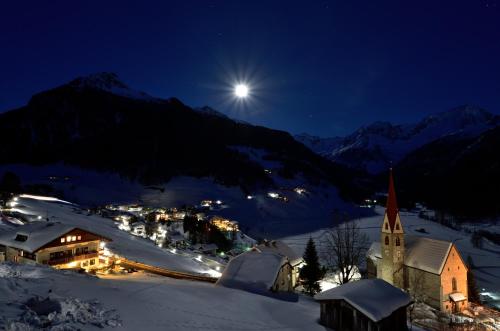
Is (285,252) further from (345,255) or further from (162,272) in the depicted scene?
(162,272)

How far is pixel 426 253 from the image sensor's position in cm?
4159

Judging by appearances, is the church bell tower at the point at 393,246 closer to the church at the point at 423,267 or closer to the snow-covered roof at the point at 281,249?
the church at the point at 423,267

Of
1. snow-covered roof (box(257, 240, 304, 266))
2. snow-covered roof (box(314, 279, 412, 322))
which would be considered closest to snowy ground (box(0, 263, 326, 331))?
snow-covered roof (box(314, 279, 412, 322))

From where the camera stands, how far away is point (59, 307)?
1695 centimetres

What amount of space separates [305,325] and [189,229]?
66.4 m

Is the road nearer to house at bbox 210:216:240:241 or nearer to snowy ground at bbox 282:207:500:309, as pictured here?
snowy ground at bbox 282:207:500:309

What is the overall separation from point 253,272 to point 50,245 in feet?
71.8

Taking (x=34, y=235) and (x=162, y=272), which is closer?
(x=34, y=235)

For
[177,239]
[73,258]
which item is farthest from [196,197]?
[73,258]

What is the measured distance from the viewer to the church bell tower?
43.4 m

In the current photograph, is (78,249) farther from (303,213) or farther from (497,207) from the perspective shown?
(497,207)

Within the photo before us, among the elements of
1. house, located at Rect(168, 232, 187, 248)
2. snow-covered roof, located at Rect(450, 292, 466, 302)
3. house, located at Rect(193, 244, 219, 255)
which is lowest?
snow-covered roof, located at Rect(450, 292, 466, 302)

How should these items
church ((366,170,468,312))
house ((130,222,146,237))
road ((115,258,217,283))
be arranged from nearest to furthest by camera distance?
road ((115,258,217,283))
church ((366,170,468,312))
house ((130,222,146,237))

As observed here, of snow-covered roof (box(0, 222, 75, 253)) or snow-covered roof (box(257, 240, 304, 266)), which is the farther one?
snow-covered roof (box(257, 240, 304, 266))
